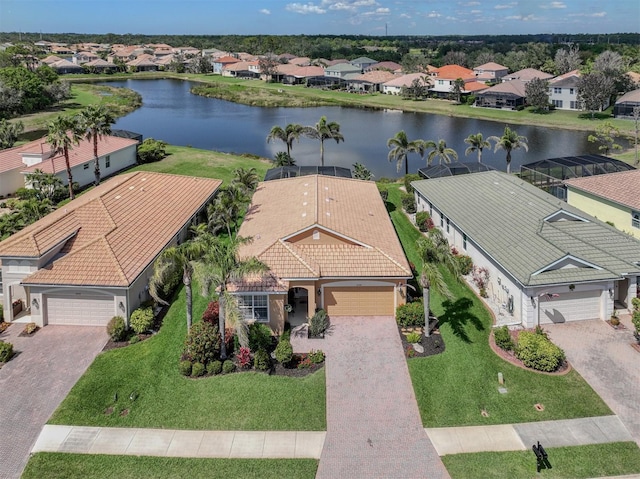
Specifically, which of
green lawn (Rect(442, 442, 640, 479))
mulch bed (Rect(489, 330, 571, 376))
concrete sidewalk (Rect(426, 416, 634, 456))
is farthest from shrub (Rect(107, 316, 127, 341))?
mulch bed (Rect(489, 330, 571, 376))

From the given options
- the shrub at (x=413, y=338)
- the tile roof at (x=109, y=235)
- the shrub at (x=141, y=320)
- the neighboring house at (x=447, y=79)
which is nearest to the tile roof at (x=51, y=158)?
the tile roof at (x=109, y=235)

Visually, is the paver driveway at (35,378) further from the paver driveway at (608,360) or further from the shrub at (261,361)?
the paver driveway at (608,360)

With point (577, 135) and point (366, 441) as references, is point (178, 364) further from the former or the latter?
point (577, 135)

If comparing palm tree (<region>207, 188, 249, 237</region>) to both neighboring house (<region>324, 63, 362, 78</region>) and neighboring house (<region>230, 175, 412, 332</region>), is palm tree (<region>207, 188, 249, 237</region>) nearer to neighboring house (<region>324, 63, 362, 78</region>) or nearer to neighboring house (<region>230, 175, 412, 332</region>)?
neighboring house (<region>230, 175, 412, 332</region>)

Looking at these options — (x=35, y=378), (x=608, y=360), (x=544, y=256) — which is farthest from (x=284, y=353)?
(x=608, y=360)

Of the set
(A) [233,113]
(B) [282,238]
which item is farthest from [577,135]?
(B) [282,238]

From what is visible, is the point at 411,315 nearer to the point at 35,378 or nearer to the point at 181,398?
the point at 181,398
